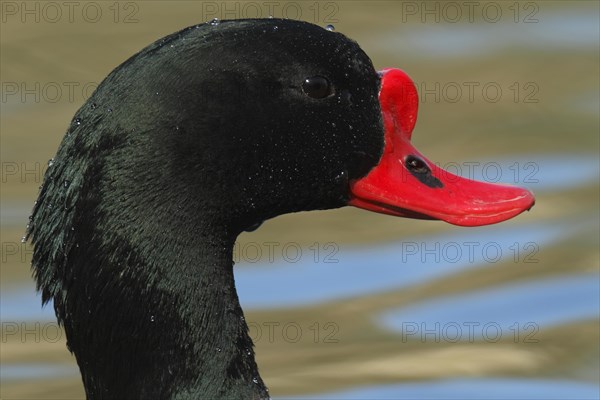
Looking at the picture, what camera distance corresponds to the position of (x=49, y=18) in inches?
400

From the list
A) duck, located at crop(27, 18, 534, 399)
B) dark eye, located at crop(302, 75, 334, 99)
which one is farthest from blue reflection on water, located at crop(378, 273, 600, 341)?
dark eye, located at crop(302, 75, 334, 99)

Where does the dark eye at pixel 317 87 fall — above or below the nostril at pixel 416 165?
above

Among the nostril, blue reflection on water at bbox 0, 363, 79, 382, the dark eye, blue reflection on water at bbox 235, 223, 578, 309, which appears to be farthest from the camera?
blue reflection on water at bbox 235, 223, 578, 309

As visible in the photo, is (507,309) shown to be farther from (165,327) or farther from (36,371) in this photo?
(165,327)

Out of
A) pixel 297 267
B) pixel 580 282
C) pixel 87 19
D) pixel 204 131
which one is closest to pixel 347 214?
pixel 297 267

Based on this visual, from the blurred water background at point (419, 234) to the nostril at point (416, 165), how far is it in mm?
1963

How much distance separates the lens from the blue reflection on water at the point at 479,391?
7.63m

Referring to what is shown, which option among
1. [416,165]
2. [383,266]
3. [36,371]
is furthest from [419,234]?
[416,165]

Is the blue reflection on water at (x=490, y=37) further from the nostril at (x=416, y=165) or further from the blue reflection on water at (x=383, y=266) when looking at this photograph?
the nostril at (x=416, y=165)

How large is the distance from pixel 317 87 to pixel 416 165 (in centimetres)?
54

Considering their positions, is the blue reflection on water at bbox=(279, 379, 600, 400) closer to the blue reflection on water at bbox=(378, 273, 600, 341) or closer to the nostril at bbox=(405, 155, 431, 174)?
the blue reflection on water at bbox=(378, 273, 600, 341)

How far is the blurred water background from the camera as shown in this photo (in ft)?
25.8

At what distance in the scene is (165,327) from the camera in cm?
530

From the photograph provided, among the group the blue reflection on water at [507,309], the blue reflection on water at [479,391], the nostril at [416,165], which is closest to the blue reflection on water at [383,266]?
the blue reflection on water at [507,309]
